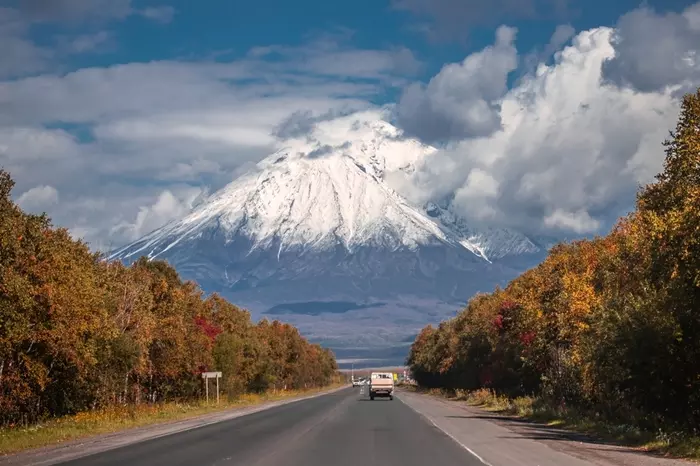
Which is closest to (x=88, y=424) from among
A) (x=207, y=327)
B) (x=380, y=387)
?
(x=207, y=327)

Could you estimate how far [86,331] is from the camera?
39.6 meters

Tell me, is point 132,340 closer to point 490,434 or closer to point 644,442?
point 490,434

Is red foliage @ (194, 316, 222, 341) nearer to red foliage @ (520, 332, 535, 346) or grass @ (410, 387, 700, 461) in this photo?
grass @ (410, 387, 700, 461)

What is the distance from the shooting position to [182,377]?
7375 cm

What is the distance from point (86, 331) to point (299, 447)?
15.5m

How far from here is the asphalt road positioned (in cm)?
2352

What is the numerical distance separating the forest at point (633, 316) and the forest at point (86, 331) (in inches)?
832

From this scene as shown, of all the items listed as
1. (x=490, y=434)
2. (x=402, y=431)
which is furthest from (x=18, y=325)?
(x=490, y=434)

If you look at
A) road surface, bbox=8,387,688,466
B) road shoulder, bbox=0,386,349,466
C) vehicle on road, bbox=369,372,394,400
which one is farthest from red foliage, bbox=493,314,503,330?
road shoulder, bbox=0,386,349,466

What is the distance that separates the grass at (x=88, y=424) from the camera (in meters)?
32.1

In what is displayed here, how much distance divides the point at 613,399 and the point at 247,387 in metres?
68.0

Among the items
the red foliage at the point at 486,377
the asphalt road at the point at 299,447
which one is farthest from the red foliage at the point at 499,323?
the asphalt road at the point at 299,447

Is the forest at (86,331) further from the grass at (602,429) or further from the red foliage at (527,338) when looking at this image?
the red foliage at (527,338)

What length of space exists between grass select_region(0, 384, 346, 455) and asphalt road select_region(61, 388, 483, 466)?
386 centimetres
